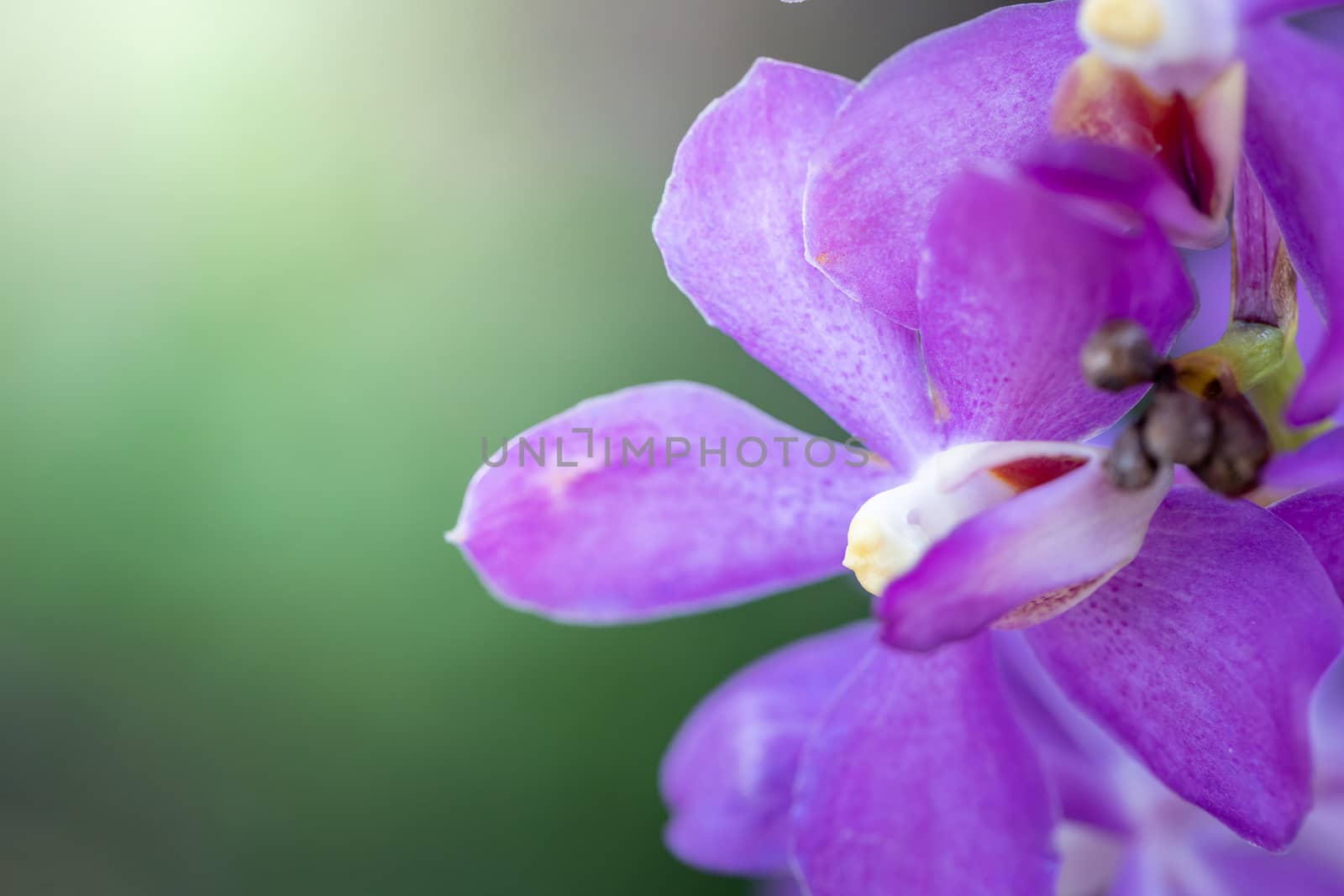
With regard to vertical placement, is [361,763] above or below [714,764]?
below

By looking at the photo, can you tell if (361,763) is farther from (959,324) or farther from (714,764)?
(959,324)

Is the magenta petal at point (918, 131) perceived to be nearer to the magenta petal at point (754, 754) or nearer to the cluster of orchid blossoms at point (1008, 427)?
the cluster of orchid blossoms at point (1008, 427)

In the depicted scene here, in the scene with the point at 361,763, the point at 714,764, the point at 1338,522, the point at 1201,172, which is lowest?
the point at 361,763

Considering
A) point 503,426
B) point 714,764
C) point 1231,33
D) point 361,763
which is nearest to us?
point 1231,33

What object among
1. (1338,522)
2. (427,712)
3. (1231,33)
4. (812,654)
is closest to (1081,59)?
(1231,33)

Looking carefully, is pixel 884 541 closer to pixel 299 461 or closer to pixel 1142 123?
pixel 1142 123

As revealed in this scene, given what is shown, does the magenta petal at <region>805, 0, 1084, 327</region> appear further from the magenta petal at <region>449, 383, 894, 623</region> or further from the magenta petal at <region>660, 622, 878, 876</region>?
the magenta petal at <region>660, 622, 878, 876</region>

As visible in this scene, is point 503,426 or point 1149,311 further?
point 503,426

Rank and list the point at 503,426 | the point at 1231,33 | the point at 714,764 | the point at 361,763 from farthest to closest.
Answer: the point at 503,426
the point at 361,763
the point at 714,764
the point at 1231,33
